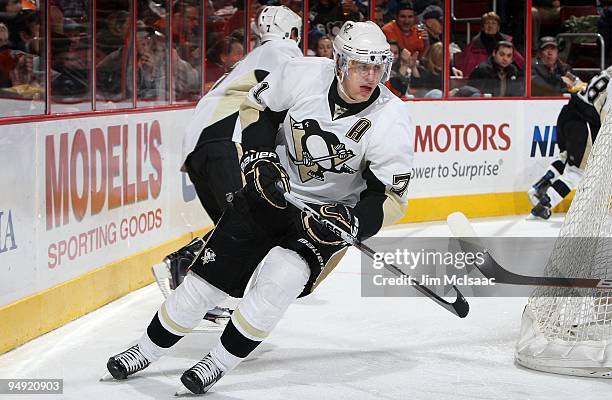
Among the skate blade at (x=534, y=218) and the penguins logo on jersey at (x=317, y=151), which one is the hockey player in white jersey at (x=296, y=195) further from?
the skate blade at (x=534, y=218)

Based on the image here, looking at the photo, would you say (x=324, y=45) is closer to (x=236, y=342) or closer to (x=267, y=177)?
(x=267, y=177)

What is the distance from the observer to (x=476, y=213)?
312 inches

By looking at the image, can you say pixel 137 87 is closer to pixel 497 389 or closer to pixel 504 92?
pixel 497 389

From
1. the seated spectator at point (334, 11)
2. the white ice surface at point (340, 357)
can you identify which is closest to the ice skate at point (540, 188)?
the seated spectator at point (334, 11)

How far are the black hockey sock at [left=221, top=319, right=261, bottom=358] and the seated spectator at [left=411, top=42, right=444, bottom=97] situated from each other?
4690 millimetres

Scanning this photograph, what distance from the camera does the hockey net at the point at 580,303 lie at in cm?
372

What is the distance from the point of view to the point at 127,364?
3.46 meters

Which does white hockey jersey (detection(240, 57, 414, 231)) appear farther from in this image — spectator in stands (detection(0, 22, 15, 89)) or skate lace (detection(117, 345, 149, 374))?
spectator in stands (detection(0, 22, 15, 89))

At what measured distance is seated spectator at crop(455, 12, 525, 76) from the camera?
26.2 feet

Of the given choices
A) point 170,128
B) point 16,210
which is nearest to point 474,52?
point 170,128

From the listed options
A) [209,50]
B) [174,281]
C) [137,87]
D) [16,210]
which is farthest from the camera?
[209,50]

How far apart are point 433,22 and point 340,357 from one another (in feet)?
14.2

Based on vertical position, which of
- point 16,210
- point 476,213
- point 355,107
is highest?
point 355,107

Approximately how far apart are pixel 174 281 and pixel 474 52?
13.9 ft
